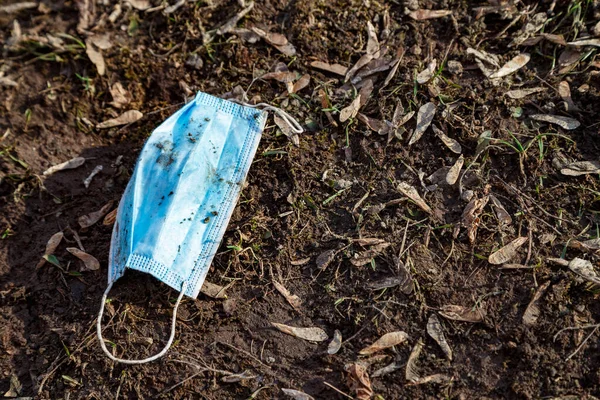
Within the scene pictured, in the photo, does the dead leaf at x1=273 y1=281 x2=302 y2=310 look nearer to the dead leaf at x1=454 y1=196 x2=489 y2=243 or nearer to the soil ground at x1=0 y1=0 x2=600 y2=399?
the soil ground at x1=0 y1=0 x2=600 y2=399

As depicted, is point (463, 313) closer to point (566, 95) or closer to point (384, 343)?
point (384, 343)

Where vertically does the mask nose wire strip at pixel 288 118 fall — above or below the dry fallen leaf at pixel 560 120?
below

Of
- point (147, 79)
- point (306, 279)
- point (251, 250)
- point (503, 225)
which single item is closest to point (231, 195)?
point (251, 250)

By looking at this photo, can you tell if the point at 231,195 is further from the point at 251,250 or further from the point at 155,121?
the point at 155,121

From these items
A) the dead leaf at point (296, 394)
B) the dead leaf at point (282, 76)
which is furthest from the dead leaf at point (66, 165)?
the dead leaf at point (296, 394)

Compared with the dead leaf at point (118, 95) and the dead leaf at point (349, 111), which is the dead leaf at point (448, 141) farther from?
the dead leaf at point (118, 95)
